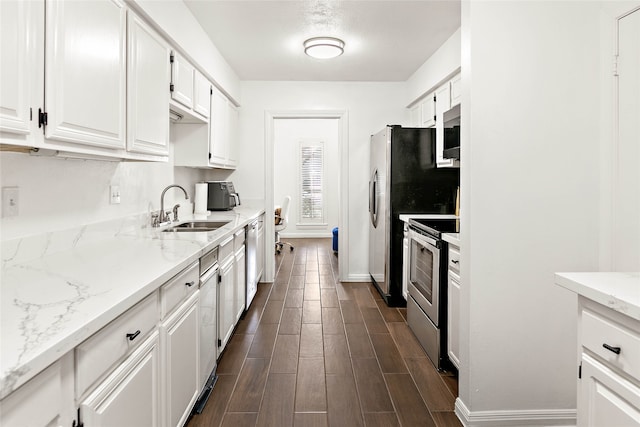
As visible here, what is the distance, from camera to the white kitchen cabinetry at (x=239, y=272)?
128 inches

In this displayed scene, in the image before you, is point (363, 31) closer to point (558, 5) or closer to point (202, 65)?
point (202, 65)

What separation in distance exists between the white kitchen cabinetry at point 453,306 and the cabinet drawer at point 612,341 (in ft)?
3.89

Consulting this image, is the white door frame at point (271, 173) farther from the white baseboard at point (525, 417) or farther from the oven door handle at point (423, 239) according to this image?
the white baseboard at point (525, 417)

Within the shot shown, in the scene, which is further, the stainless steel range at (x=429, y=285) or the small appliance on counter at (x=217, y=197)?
the small appliance on counter at (x=217, y=197)

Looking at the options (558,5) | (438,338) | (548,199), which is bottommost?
(438,338)

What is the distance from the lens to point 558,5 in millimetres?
2006

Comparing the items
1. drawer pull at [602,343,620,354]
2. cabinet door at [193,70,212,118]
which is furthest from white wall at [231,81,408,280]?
drawer pull at [602,343,620,354]

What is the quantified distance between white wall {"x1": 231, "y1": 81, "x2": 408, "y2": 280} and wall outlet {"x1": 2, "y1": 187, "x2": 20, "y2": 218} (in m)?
3.40

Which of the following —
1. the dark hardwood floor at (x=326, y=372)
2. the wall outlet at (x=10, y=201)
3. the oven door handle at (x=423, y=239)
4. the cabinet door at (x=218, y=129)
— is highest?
the cabinet door at (x=218, y=129)

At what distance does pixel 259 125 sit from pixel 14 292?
3.98 meters

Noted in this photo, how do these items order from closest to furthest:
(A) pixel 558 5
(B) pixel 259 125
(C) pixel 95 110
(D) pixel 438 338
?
(C) pixel 95 110, (A) pixel 558 5, (D) pixel 438 338, (B) pixel 259 125

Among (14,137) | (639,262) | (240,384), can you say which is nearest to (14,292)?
(14,137)

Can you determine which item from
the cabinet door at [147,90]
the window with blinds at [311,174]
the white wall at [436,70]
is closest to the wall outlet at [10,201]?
the cabinet door at [147,90]

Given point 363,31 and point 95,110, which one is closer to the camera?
point 95,110
